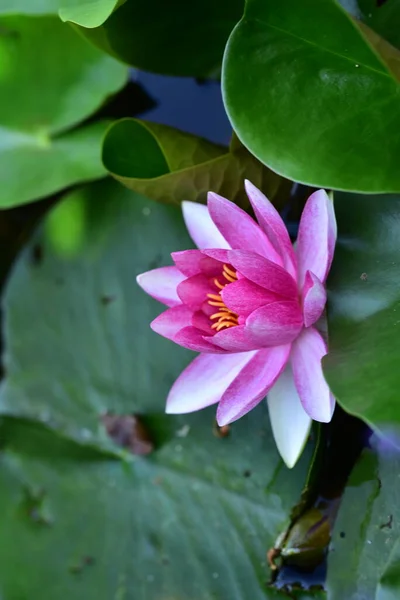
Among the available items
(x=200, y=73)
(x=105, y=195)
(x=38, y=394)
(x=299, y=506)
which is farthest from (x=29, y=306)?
(x=299, y=506)

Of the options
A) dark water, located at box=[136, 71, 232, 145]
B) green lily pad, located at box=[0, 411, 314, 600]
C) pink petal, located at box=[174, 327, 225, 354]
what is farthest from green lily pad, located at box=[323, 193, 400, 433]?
dark water, located at box=[136, 71, 232, 145]

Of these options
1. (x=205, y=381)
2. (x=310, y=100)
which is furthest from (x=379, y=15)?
(x=205, y=381)

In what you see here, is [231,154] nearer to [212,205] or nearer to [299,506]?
[212,205]

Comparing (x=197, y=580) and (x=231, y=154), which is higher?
(x=231, y=154)

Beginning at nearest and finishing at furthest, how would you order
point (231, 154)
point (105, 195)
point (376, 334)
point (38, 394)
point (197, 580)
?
1. point (376, 334)
2. point (231, 154)
3. point (197, 580)
4. point (105, 195)
5. point (38, 394)

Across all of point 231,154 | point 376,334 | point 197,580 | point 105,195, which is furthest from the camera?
point 105,195

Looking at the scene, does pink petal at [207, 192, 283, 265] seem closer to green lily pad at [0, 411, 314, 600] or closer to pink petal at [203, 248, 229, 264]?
pink petal at [203, 248, 229, 264]
